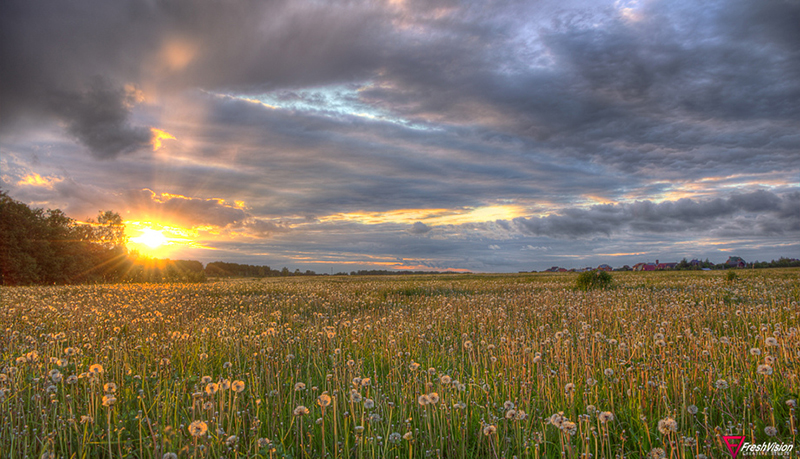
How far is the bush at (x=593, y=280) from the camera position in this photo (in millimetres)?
23172

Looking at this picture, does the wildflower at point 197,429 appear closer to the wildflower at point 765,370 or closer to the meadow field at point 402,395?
the meadow field at point 402,395

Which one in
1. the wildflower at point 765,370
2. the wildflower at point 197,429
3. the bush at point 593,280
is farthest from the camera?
the bush at point 593,280

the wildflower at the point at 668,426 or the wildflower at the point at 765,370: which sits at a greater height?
the wildflower at the point at 765,370

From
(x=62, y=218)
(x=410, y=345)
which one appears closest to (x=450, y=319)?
(x=410, y=345)

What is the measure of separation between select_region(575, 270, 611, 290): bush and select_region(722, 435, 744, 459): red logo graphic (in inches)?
811

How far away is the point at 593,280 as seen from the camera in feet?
78.4

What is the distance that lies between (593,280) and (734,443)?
2198 cm

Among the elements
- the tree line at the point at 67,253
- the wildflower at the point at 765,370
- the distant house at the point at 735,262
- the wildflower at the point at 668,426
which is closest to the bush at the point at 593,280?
the wildflower at the point at 765,370

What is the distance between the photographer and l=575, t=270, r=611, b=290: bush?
2317 centimetres

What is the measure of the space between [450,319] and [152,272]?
183 feet

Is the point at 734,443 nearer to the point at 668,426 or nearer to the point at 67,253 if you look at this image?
the point at 668,426

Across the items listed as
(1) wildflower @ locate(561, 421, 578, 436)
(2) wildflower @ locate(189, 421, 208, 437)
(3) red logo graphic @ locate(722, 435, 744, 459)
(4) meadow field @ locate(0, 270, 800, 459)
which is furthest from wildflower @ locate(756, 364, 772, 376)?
(2) wildflower @ locate(189, 421, 208, 437)

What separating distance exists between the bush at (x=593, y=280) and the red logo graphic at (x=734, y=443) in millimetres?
20601

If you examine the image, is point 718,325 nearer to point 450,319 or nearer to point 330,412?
point 450,319
